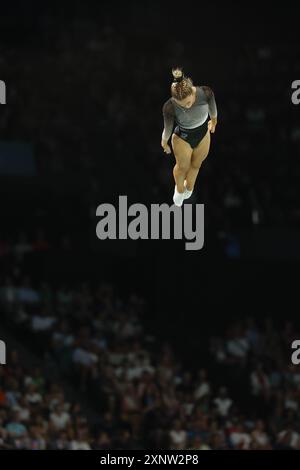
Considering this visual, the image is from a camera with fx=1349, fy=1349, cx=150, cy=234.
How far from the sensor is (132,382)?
23078mm

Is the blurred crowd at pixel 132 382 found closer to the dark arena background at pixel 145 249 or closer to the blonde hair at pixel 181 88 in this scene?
the dark arena background at pixel 145 249

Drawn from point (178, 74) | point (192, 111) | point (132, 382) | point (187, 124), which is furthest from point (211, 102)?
point (132, 382)

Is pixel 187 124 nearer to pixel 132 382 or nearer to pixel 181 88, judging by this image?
pixel 181 88

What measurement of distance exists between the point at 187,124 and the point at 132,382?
8.04m

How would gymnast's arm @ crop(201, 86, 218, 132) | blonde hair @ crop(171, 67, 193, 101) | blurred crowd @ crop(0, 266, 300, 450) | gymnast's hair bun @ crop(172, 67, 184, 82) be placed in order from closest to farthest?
gymnast's hair bun @ crop(172, 67, 184, 82) → blonde hair @ crop(171, 67, 193, 101) → gymnast's arm @ crop(201, 86, 218, 132) → blurred crowd @ crop(0, 266, 300, 450)

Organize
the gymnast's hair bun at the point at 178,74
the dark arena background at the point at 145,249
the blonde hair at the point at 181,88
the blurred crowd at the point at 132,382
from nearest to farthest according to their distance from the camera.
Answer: the gymnast's hair bun at the point at 178,74, the blonde hair at the point at 181,88, the blurred crowd at the point at 132,382, the dark arena background at the point at 145,249

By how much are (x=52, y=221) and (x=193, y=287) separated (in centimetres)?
319

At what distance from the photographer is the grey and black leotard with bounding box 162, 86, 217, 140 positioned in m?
15.6

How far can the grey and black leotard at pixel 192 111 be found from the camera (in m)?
15.6

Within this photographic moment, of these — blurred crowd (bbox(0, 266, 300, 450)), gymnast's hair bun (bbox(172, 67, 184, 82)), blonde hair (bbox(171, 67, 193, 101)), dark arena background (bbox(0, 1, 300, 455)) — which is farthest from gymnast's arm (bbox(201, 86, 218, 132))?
dark arena background (bbox(0, 1, 300, 455))

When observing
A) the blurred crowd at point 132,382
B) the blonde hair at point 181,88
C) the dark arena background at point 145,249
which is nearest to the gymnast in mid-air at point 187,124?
the blonde hair at point 181,88

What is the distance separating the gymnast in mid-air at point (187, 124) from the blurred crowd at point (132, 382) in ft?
19.2

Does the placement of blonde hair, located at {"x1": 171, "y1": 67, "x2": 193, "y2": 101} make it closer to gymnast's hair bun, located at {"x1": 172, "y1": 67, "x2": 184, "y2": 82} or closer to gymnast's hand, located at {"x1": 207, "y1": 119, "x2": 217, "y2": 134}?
gymnast's hair bun, located at {"x1": 172, "y1": 67, "x2": 184, "y2": 82}
